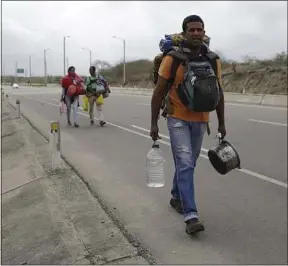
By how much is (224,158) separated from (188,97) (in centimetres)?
82

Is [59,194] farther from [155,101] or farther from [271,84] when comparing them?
[271,84]

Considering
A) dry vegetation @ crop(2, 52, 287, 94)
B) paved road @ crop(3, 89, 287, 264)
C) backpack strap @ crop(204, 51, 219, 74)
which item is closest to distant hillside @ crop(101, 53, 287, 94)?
dry vegetation @ crop(2, 52, 287, 94)

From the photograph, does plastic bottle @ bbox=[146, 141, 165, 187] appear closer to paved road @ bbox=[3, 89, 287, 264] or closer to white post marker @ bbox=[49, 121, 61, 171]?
paved road @ bbox=[3, 89, 287, 264]

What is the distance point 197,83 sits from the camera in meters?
4.32

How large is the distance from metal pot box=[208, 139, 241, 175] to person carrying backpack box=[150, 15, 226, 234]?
20 centimetres

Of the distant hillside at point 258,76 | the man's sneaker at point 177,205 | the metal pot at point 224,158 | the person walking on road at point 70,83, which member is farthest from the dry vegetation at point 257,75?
the metal pot at point 224,158

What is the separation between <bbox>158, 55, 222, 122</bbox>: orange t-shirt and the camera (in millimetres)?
4500

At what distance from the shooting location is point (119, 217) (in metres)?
5.30

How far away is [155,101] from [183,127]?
0.38 m

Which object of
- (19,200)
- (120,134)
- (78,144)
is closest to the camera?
(19,200)

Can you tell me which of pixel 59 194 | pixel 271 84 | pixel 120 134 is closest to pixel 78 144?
pixel 120 134

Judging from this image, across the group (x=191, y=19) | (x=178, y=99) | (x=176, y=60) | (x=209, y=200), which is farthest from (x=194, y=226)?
(x=191, y=19)

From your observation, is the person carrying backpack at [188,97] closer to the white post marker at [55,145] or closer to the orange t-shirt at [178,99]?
the orange t-shirt at [178,99]

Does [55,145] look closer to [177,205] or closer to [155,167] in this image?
[155,167]
